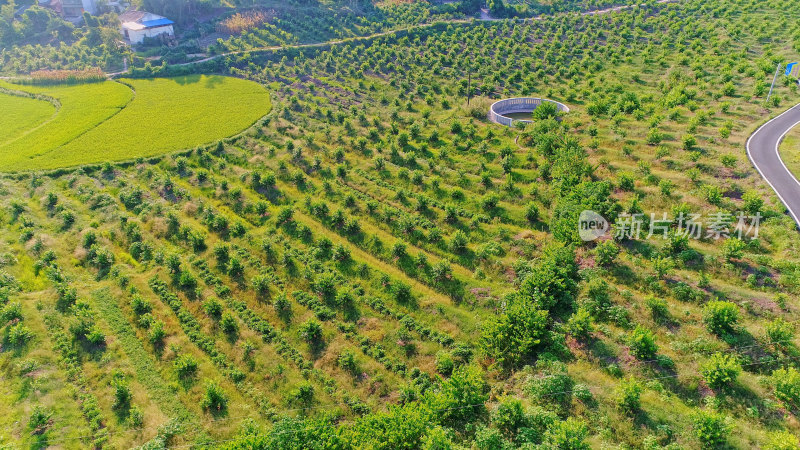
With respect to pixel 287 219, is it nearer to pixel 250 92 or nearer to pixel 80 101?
pixel 250 92

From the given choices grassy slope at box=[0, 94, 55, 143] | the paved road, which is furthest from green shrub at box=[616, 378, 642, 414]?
grassy slope at box=[0, 94, 55, 143]

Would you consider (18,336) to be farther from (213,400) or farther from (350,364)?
(350,364)

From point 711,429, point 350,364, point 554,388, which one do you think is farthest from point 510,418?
point 350,364

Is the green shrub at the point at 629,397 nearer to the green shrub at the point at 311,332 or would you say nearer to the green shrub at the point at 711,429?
the green shrub at the point at 711,429

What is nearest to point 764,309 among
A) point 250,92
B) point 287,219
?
point 287,219

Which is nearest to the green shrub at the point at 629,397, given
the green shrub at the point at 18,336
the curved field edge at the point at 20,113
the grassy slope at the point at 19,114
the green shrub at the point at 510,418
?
the green shrub at the point at 510,418
